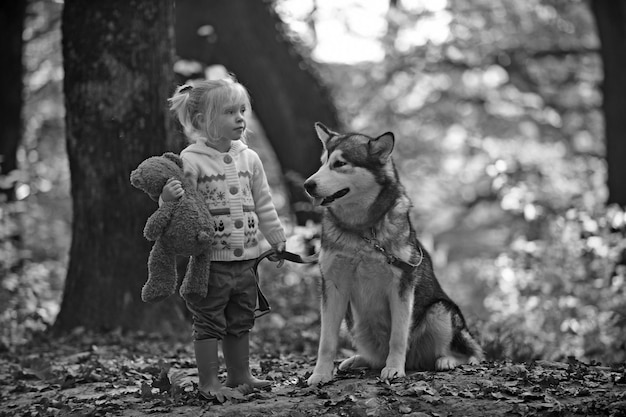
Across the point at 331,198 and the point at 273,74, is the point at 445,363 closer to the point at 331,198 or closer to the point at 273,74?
the point at 331,198

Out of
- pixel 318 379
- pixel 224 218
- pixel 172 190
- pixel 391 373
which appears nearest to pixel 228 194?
pixel 224 218

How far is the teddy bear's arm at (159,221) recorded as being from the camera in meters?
4.21

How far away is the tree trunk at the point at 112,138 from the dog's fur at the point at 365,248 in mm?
2649

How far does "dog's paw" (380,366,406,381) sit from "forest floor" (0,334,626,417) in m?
0.05

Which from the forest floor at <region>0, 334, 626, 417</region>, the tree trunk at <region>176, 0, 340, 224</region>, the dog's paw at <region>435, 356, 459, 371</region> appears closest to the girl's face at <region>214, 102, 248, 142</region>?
the forest floor at <region>0, 334, 626, 417</region>

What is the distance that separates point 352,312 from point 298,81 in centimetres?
593

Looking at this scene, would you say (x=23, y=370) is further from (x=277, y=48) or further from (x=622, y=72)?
(x=622, y=72)

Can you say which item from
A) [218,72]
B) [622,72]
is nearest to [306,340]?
[218,72]

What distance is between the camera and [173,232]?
422 cm

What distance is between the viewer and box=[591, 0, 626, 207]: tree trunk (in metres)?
11.5

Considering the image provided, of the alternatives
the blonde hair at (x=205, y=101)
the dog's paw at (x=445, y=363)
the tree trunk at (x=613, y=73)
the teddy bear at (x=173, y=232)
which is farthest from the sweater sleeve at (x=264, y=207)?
the tree trunk at (x=613, y=73)

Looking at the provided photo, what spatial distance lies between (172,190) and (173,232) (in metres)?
0.24

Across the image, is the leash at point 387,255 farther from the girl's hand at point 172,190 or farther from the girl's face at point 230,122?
the girl's hand at point 172,190

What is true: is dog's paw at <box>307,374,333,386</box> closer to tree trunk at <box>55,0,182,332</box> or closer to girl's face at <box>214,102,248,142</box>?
girl's face at <box>214,102,248,142</box>
